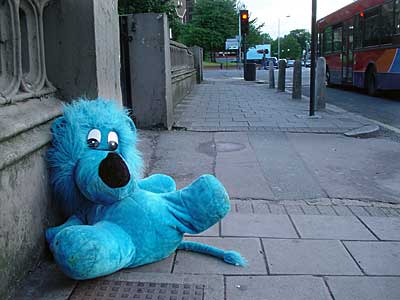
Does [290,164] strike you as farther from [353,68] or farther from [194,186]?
[353,68]

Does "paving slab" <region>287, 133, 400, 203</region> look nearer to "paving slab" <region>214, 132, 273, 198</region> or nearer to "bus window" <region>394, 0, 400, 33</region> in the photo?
"paving slab" <region>214, 132, 273, 198</region>

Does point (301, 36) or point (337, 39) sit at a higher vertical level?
point (301, 36)

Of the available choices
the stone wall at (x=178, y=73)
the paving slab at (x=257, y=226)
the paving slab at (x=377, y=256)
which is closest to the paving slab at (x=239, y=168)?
the paving slab at (x=257, y=226)

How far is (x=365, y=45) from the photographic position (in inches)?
672

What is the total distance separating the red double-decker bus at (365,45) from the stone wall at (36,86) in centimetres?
1249

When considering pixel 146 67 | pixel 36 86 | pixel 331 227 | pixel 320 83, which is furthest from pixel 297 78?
pixel 36 86

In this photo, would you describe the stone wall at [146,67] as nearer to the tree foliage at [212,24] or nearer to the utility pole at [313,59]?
the utility pole at [313,59]

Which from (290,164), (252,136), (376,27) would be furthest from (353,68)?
(290,164)

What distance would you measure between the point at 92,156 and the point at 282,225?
1.85m

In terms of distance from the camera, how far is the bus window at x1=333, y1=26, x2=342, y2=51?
797 inches

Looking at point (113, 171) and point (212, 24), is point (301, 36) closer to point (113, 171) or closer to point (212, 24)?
point (212, 24)

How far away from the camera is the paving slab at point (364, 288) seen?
2795 millimetres

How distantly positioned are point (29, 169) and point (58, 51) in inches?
48.5

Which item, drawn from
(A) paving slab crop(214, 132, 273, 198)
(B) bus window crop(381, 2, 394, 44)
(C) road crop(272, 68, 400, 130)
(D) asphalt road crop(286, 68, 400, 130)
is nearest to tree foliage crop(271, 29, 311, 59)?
(D) asphalt road crop(286, 68, 400, 130)
